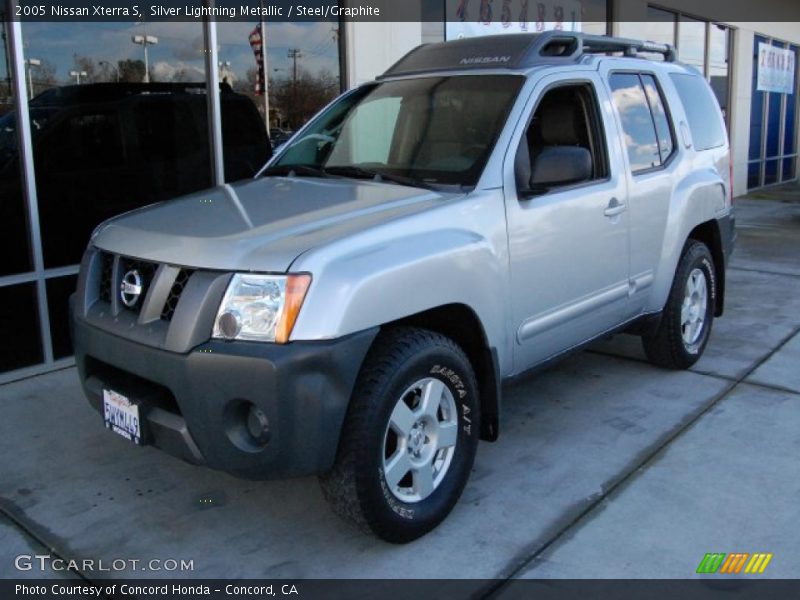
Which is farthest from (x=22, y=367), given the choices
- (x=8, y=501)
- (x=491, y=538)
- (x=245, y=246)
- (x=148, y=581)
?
(x=491, y=538)

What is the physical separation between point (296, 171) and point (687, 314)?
2744 millimetres

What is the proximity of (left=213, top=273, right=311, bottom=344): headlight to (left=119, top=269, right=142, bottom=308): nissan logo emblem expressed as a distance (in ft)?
1.78

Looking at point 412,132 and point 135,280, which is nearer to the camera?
point 135,280

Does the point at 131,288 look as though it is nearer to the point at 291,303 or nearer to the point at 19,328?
the point at 291,303

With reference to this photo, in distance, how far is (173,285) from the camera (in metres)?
3.14

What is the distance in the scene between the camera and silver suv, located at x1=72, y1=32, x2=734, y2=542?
2.92m

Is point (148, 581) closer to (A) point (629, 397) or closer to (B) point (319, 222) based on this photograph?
(B) point (319, 222)

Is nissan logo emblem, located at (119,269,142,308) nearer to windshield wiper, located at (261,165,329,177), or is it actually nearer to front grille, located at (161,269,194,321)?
front grille, located at (161,269,194,321)

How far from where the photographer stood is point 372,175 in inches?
159

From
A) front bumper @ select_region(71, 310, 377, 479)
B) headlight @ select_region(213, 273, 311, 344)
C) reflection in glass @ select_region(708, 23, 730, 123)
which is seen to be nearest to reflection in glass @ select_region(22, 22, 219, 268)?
front bumper @ select_region(71, 310, 377, 479)

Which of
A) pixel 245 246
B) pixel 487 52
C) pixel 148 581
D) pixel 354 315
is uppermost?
pixel 487 52

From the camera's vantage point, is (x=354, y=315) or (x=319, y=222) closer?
(x=354, y=315)

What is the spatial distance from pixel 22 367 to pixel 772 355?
5162 mm

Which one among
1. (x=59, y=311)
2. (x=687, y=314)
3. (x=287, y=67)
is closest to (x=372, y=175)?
(x=687, y=314)
